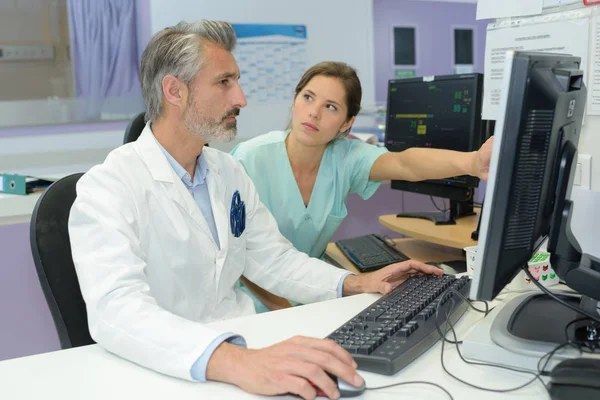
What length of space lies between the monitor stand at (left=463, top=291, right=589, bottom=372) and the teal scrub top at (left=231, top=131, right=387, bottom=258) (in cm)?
100

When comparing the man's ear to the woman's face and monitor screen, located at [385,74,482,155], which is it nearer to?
the woman's face

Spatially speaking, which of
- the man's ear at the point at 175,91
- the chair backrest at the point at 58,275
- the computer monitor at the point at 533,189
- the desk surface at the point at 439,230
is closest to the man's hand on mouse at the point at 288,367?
the computer monitor at the point at 533,189

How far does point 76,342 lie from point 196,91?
619 millimetres

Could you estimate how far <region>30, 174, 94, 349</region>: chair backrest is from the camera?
3.80ft

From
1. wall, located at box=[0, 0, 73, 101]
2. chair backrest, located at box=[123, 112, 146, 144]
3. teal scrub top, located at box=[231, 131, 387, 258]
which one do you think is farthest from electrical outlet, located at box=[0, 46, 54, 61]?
teal scrub top, located at box=[231, 131, 387, 258]

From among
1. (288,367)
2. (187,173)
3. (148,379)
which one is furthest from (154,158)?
(288,367)

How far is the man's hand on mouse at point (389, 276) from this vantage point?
1.29 m

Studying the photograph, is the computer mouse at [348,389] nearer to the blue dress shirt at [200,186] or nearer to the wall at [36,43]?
the blue dress shirt at [200,186]

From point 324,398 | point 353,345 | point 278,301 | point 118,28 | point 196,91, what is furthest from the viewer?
point 118,28

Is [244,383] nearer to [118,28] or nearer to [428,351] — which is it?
[428,351]

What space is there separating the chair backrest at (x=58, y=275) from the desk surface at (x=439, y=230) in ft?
3.76

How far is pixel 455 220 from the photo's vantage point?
2182 mm

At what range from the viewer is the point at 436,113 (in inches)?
85.0

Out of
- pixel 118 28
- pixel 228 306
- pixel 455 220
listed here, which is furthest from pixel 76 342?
pixel 118 28
